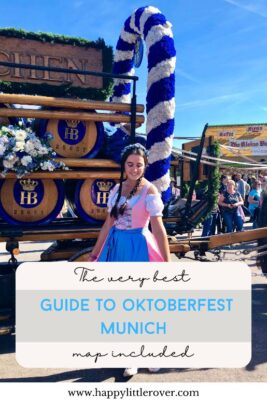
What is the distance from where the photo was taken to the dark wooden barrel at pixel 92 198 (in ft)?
10.8

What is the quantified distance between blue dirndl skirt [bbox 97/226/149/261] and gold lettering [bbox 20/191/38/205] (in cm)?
98

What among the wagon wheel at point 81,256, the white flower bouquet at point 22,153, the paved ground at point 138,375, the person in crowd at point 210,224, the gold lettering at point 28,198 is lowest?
the paved ground at point 138,375

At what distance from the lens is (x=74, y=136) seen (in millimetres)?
3219

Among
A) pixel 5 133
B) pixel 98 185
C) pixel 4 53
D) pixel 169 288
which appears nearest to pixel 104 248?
pixel 169 288

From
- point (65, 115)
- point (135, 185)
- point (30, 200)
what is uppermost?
point (65, 115)

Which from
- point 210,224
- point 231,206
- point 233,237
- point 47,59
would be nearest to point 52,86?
point 47,59

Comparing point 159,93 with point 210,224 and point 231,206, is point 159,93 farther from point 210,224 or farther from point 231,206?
point 210,224

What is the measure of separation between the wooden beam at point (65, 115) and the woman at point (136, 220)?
81 cm

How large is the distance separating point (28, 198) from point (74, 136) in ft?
2.28

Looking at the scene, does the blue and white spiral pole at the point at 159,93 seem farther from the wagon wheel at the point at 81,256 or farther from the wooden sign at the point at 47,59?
the wagon wheel at the point at 81,256

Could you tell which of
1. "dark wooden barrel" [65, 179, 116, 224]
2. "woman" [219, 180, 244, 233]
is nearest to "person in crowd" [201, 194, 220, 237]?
"woman" [219, 180, 244, 233]

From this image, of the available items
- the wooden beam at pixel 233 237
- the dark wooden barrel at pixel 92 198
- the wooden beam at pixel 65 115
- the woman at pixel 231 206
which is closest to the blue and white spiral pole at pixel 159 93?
the wooden beam at pixel 65 115
